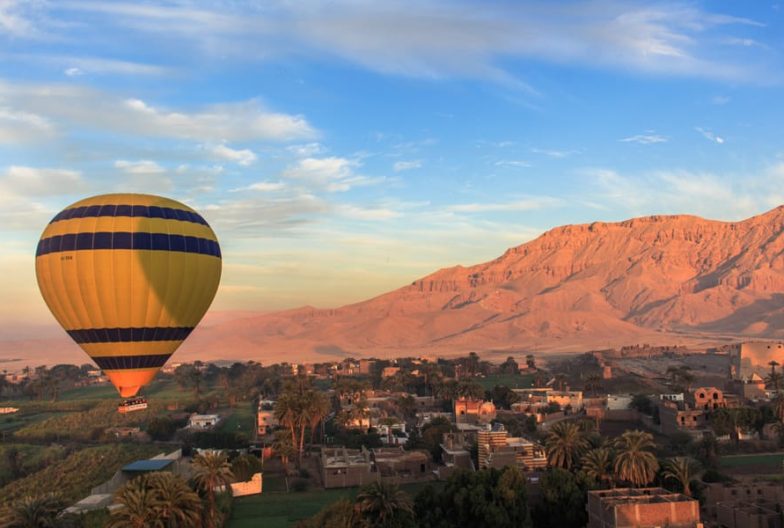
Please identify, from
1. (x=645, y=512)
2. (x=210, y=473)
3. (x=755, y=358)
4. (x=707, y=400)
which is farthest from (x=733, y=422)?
(x=755, y=358)

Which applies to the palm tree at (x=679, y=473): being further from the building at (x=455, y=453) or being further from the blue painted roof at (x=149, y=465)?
the blue painted roof at (x=149, y=465)

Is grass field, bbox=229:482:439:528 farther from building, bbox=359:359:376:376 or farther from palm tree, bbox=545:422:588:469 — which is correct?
building, bbox=359:359:376:376

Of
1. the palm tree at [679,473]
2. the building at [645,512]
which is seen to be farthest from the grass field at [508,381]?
the building at [645,512]

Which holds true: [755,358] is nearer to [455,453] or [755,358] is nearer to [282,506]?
[455,453]

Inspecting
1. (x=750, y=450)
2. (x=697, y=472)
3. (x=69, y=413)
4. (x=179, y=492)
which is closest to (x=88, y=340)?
(x=179, y=492)

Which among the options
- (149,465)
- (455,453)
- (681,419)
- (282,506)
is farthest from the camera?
(681,419)

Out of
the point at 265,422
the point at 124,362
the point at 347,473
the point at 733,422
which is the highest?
the point at 124,362

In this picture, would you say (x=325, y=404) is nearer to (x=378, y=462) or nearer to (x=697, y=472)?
(x=378, y=462)
